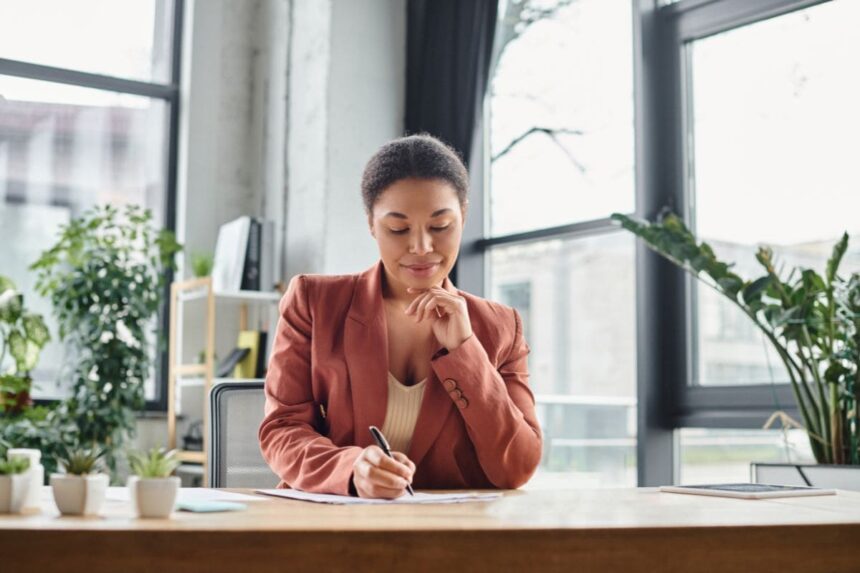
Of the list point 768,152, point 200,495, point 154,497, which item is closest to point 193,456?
point 768,152

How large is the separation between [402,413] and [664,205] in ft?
6.45

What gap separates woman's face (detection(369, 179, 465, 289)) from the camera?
1861mm

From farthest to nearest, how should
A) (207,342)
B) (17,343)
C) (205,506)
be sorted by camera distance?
(207,342) < (17,343) < (205,506)

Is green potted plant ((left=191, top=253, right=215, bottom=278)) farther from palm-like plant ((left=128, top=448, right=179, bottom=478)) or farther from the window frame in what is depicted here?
palm-like plant ((left=128, top=448, right=179, bottom=478))

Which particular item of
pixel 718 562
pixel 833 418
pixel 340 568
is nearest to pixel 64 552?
pixel 340 568

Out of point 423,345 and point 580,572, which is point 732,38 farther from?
point 580,572

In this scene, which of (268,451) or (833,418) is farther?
(833,418)

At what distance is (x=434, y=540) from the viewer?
1061 mm

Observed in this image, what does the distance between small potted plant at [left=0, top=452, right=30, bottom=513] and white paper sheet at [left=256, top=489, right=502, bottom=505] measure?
0.41m

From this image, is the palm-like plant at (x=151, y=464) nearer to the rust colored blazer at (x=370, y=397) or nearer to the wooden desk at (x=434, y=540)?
the wooden desk at (x=434, y=540)

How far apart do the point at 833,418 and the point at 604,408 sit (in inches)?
50.7

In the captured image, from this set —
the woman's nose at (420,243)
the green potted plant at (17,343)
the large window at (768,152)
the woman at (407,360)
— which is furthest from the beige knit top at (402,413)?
the green potted plant at (17,343)

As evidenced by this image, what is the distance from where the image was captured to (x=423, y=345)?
6.35 ft

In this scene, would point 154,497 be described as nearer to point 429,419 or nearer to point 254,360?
point 429,419
